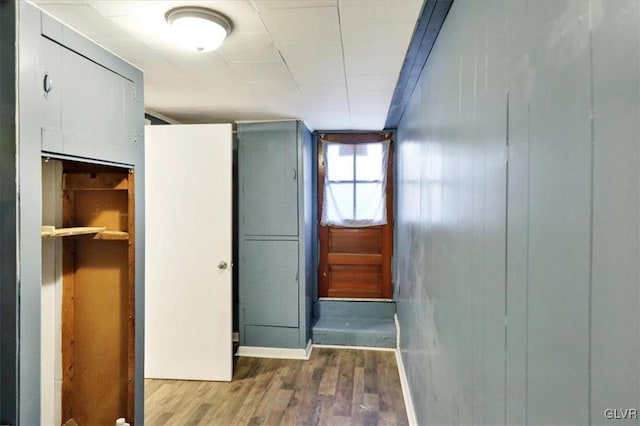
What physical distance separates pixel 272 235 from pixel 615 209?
3.33 m

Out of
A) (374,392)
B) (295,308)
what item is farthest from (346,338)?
(374,392)

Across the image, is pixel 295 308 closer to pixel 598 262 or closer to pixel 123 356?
pixel 123 356

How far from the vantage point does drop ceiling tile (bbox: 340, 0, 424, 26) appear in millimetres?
1489

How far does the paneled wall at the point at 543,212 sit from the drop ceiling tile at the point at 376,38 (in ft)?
0.97

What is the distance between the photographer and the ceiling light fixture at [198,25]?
5.09 feet

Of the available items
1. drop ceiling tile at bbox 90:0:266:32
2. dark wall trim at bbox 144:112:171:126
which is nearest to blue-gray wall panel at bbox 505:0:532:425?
drop ceiling tile at bbox 90:0:266:32

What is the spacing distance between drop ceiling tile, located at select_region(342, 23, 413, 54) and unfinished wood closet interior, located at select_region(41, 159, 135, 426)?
137 centimetres

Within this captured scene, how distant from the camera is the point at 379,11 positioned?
1554 millimetres

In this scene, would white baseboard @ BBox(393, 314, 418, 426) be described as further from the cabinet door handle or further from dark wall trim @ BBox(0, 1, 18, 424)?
the cabinet door handle

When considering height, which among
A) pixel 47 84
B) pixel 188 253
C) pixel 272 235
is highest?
pixel 47 84

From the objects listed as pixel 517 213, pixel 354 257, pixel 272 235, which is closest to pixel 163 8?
pixel 517 213

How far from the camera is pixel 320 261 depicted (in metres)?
4.40

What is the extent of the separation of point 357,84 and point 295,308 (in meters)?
2.21

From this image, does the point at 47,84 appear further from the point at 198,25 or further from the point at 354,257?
the point at 354,257
